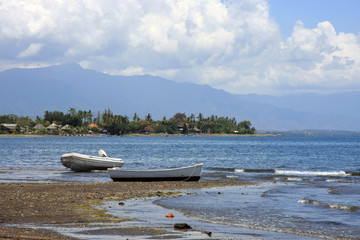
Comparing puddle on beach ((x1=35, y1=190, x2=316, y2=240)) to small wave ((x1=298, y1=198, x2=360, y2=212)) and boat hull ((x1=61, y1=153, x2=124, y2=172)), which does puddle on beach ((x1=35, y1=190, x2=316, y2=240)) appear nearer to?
small wave ((x1=298, y1=198, x2=360, y2=212))

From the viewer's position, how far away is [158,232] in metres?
16.4

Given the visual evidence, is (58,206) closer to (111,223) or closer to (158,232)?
(111,223)

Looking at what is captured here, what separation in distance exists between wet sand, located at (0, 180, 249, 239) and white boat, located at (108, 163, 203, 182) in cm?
185

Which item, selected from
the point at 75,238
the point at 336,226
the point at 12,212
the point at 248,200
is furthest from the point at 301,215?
the point at 12,212

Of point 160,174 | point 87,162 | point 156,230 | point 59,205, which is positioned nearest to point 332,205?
point 156,230

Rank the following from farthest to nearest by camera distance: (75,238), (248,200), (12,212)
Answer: (248,200) < (12,212) < (75,238)

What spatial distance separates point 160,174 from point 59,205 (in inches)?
582

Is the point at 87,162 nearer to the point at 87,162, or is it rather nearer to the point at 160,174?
the point at 87,162

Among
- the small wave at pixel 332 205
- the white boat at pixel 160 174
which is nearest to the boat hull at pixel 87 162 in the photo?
the white boat at pixel 160 174

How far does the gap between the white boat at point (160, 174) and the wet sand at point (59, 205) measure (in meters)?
1.85

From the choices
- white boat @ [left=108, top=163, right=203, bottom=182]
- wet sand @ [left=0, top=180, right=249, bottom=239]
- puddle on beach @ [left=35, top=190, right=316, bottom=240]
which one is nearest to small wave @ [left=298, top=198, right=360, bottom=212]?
puddle on beach @ [left=35, top=190, right=316, bottom=240]

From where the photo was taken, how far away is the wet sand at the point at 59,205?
16.4 m

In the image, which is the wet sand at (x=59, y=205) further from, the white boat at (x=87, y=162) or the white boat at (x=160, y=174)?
the white boat at (x=87, y=162)

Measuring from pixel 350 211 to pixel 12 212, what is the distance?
1473 centimetres
